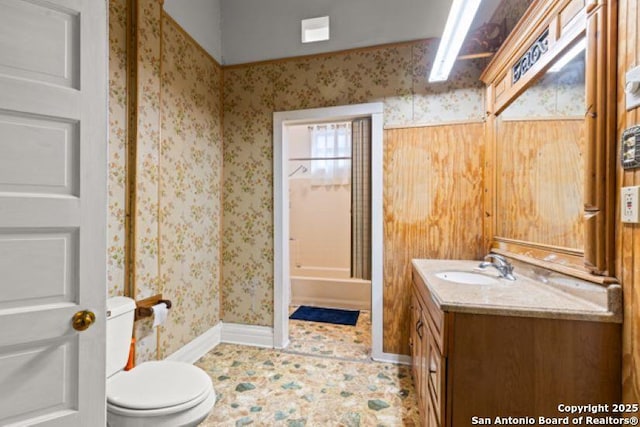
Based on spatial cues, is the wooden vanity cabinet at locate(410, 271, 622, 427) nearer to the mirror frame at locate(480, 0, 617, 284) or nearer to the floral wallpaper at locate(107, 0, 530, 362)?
the mirror frame at locate(480, 0, 617, 284)

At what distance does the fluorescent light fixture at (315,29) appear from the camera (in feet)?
7.88

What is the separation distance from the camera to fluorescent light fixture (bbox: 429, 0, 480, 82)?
1.25m

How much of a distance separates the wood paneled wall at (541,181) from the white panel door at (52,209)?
1872mm

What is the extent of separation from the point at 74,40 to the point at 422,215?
2.13m

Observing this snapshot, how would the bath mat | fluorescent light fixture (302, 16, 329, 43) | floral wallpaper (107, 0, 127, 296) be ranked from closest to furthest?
floral wallpaper (107, 0, 127, 296)
fluorescent light fixture (302, 16, 329, 43)
the bath mat

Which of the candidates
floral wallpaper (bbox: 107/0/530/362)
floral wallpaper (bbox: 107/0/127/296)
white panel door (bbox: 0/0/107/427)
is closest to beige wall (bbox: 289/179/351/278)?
floral wallpaper (bbox: 107/0/530/362)

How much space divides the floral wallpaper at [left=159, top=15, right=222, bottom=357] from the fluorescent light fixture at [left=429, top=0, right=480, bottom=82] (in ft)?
5.81

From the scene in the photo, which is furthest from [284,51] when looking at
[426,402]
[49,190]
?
[426,402]

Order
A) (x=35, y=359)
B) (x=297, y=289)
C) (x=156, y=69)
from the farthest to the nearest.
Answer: (x=297, y=289) → (x=156, y=69) → (x=35, y=359)

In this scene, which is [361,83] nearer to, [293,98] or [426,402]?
[293,98]

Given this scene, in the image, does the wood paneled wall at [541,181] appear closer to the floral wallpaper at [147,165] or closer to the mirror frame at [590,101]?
the mirror frame at [590,101]

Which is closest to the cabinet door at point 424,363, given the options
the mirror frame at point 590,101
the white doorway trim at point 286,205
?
the mirror frame at point 590,101

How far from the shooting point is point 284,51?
2.49m

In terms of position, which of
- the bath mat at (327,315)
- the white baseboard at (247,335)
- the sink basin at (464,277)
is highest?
the sink basin at (464,277)
